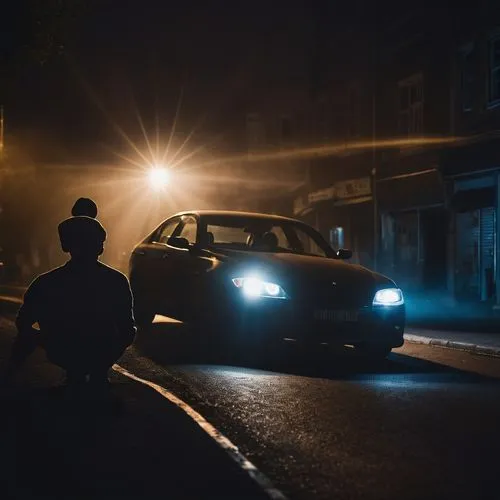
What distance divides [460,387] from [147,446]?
396 cm

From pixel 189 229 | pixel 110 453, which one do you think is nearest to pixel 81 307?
pixel 110 453

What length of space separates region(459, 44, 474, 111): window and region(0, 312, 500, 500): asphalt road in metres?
12.1

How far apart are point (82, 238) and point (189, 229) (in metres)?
5.82

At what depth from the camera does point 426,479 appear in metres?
5.17

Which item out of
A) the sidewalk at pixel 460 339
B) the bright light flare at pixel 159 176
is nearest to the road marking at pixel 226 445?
the sidewalk at pixel 460 339

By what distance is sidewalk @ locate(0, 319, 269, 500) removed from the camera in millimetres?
4789

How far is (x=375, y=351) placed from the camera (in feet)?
35.5

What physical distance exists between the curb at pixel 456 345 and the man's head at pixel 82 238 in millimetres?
6610

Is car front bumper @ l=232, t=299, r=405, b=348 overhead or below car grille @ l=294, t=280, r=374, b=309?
below

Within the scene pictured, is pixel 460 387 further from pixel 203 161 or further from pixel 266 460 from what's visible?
pixel 203 161

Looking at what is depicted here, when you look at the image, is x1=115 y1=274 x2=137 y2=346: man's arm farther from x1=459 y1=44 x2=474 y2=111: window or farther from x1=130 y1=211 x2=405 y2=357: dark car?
x1=459 y1=44 x2=474 y2=111: window

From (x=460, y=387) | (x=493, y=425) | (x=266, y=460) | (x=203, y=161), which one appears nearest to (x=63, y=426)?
(x=266, y=460)

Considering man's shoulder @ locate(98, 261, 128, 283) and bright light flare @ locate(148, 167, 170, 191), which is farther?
bright light flare @ locate(148, 167, 170, 191)

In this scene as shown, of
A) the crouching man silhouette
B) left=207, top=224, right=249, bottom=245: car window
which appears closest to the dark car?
left=207, top=224, right=249, bottom=245: car window
